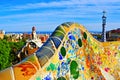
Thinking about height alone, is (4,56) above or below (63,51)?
below

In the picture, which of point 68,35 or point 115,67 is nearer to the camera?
point 68,35

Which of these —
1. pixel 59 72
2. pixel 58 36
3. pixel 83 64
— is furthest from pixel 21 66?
pixel 83 64

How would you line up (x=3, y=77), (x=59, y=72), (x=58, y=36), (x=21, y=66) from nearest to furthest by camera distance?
(x=3, y=77)
(x=21, y=66)
(x=59, y=72)
(x=58, y=36)

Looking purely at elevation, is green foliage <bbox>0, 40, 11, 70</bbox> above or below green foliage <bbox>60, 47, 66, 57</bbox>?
below

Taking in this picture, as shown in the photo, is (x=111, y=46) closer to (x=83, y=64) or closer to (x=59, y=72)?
(x=83, y=64)

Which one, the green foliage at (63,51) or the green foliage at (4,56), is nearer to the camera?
the green foliage at (63,51)

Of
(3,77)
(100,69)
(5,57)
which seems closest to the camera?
(3,77)

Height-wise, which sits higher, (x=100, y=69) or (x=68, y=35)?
(x=68, y=35)

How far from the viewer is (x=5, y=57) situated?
69.6 feet

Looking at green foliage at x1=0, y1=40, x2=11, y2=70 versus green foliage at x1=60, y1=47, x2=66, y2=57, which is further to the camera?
green foliage at x1=0, y1=40, x2=11, y2=70

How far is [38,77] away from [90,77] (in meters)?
1.36

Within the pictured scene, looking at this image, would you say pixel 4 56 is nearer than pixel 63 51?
No

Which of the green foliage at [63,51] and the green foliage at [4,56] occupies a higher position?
the green foliage at [63,51]

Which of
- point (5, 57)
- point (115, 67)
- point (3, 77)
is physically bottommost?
point (5, 57)
